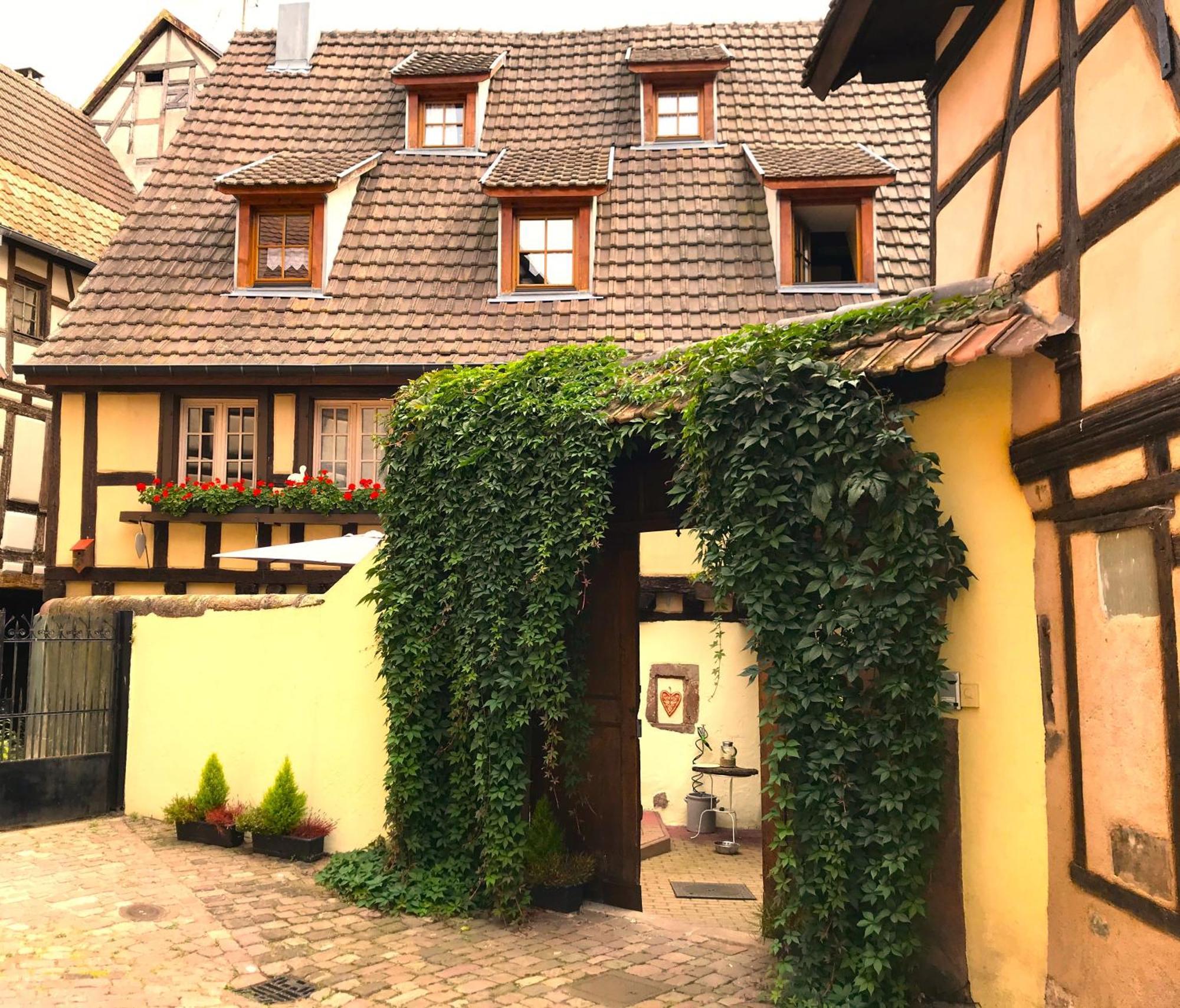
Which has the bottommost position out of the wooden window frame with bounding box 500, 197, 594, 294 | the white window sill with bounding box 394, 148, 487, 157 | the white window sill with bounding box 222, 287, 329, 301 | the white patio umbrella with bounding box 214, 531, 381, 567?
the white patio umbrella with bounding box 214, 531, 381, 567

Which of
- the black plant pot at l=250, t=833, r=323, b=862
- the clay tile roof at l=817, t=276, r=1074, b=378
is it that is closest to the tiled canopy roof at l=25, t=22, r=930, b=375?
the black plant pot at l=250, t=833, r=323, b=862

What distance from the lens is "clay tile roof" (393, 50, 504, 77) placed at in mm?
13867

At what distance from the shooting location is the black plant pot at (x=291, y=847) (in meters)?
8.05

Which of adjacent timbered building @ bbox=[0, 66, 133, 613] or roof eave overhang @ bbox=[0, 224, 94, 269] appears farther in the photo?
adjacent timbered building @ bbox=[0, 66, 133, 613]

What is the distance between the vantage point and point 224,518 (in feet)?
37.7

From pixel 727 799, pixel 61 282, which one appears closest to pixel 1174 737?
pixel 727 799

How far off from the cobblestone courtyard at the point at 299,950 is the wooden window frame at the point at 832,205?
26.2ft

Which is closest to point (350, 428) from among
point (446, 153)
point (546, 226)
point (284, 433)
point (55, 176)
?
point (284, 433)

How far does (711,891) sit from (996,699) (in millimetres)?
4690

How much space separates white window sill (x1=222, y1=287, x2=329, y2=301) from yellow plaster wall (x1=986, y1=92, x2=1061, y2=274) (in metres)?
8.88

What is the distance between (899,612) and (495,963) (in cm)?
308

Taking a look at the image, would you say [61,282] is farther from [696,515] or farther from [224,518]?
[696,515]

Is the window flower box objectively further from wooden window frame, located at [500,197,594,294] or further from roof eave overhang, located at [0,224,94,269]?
roof eave overhang, located at [0,224,94,269]

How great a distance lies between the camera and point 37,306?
16.2 meters
